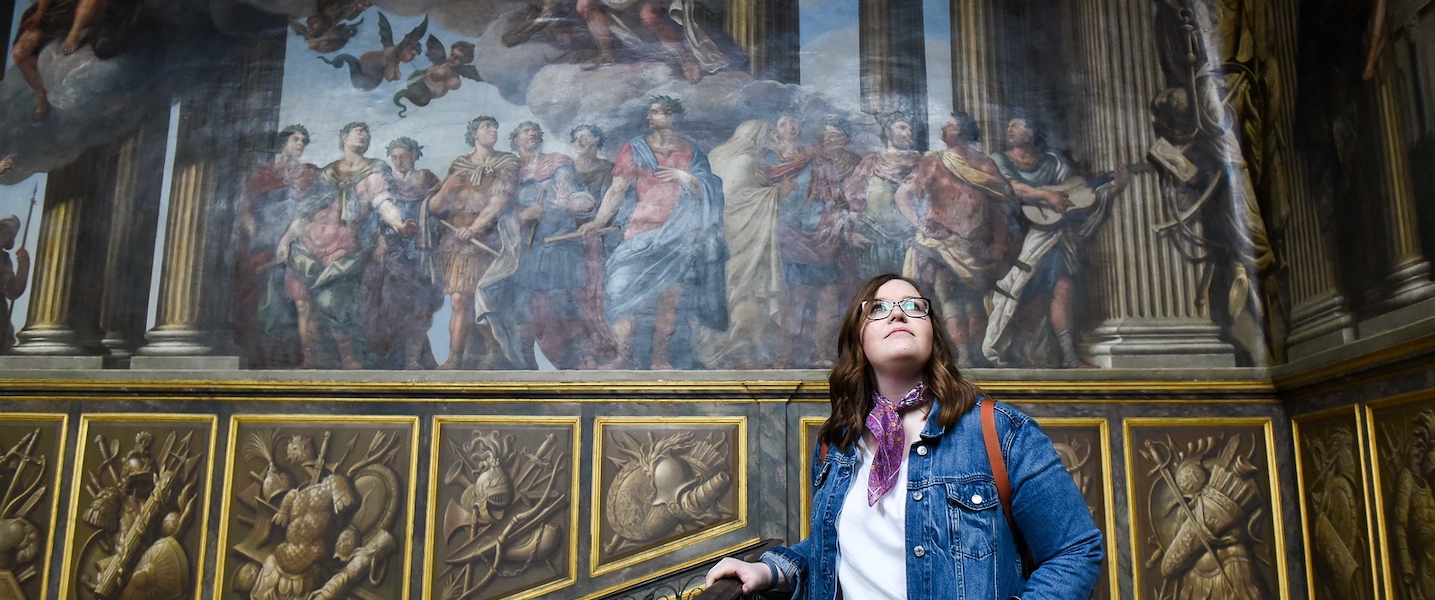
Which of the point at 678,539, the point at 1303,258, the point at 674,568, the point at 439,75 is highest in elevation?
the point at 439,75

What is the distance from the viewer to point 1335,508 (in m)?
5.88

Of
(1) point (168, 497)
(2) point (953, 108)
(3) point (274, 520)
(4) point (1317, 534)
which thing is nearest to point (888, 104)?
(2) point (953, 108)

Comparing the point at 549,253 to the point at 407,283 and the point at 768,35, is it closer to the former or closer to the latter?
the point at 407,283

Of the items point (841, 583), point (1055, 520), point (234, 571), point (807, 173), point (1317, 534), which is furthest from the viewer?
point (807, 173)

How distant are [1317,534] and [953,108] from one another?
11.0ft

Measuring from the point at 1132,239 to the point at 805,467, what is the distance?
2581 mm

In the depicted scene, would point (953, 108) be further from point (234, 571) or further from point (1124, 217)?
point (234, 571)

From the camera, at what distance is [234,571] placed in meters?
6.55

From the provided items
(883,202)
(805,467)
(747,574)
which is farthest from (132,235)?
(747,574)

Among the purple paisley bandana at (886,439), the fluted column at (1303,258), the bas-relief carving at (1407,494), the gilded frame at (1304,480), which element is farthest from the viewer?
the fluted column at (1303,258)

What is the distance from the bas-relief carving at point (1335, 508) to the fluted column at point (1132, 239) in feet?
2.50

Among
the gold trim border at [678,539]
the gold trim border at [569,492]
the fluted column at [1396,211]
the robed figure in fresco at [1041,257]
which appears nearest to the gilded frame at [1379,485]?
the fluted column at [1396,211]

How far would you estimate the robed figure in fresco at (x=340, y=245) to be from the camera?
694 centimetres

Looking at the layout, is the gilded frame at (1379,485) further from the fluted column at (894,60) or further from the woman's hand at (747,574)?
the woman's hand at (747,574)
